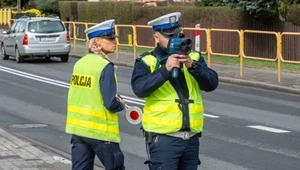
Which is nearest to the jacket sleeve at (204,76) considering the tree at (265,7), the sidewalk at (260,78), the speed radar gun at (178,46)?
the speed radar gun at (178,46)

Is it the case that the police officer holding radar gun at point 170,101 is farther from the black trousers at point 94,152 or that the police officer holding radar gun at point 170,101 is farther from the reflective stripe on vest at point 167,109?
the black trousers at point 94,152

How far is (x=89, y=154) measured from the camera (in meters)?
6.29

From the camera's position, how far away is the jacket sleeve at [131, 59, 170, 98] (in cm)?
526

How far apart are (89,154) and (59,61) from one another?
2240 centimetres

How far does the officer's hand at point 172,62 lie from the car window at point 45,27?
72.0ft

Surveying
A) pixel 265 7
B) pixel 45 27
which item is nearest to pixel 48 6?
pixel 45 27

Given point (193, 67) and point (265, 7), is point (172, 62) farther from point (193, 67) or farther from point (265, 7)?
point (265, 7)

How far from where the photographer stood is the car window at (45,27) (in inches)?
1056

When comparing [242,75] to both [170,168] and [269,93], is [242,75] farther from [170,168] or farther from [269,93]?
[170,168]

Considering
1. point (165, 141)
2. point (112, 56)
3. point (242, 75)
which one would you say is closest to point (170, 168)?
point (165, 141)

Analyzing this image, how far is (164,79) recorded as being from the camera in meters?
5.26

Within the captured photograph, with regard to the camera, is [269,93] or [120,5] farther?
[120,5]

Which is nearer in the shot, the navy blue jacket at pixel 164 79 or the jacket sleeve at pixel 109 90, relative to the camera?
the navy blue jacket at pixel 164 79

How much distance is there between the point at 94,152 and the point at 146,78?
1.18m
